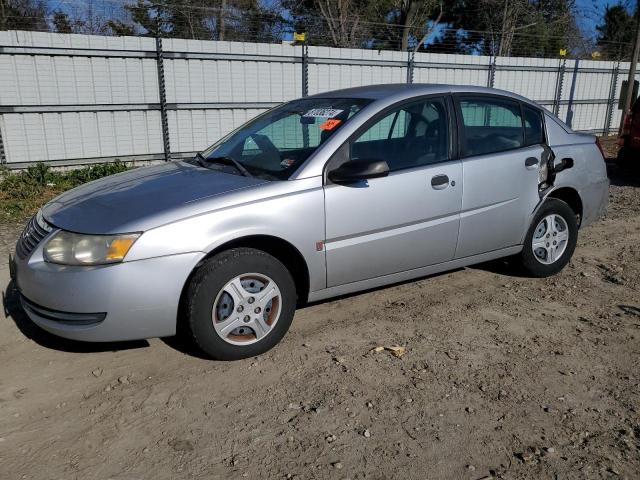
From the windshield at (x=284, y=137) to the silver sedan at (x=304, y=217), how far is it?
0.6 inches

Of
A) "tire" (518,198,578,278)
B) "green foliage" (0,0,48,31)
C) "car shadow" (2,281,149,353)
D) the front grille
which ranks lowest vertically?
"car shadow" (2,281,149,353)

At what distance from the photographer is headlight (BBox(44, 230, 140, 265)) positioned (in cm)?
311

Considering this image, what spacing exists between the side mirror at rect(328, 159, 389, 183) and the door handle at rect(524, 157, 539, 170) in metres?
1.52

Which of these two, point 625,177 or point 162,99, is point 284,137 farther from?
point 625,177

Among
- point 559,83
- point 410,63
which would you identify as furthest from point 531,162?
point 559,83

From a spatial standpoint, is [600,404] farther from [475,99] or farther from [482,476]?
[475,99]

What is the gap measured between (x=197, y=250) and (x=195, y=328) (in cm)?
46

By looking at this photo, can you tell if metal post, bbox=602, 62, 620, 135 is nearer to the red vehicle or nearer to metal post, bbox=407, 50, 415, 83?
metal post, bbox=407, 50, 415, 83

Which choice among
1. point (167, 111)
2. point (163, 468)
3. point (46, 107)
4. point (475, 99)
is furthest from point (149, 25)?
point (163, 468)

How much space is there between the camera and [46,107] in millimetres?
9211

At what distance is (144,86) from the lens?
10.0m

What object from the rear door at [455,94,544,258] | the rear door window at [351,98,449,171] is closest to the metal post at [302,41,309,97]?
the rear door at [455,94,544,258]

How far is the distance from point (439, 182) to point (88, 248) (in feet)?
7.70

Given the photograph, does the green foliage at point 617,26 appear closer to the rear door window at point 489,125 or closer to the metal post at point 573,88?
the metal post at point 573,88
